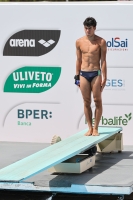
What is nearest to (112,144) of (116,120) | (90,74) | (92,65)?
(116,120)

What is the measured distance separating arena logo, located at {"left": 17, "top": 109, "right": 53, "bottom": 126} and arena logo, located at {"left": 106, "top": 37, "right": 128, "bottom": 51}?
1.52 metres

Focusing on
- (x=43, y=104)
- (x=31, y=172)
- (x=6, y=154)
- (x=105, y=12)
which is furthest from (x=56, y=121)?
(x=31, y=172)

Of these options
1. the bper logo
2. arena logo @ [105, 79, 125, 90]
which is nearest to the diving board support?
arena logo @ [105, 79, 125, 90]

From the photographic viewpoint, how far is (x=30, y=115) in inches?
420

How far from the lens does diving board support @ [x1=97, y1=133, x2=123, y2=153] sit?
382 inches

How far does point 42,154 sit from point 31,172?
1.06 metres

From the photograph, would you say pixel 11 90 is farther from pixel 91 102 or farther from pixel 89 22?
pixel 89 22

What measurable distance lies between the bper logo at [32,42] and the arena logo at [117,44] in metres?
0.90

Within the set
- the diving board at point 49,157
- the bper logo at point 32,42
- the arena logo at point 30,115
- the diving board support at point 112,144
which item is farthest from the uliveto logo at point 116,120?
the bper logo at point 32,42

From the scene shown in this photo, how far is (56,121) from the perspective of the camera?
34.8ft

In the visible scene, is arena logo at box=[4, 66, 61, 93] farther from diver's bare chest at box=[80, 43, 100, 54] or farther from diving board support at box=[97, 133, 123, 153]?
diving board support at box=[97, 133, 123, 153]

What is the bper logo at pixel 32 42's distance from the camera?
10.5 metres

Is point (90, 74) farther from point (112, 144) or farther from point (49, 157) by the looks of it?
point (49, 157)

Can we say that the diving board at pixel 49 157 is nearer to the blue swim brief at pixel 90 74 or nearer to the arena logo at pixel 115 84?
the blue swim brief at pixel 90 74
